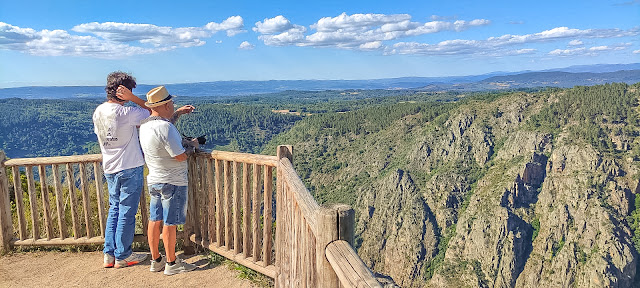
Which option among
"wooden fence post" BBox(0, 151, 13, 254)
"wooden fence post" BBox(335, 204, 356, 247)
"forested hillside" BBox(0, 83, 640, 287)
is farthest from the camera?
"forested hillside" BBox(0, 83, 640, 287)

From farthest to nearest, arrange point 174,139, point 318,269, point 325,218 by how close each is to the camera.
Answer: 1. point 174,139
2. point 318,269
3. point 325,218

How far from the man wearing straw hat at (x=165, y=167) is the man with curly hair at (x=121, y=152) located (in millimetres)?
271

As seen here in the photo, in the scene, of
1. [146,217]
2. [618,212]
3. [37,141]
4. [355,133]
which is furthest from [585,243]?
[37,141]

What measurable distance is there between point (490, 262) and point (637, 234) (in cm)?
2495

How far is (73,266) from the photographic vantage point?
4.84 m

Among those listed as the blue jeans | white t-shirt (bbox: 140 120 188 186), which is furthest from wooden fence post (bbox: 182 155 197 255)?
white t-shirt (bbox: 140 120 188 186)

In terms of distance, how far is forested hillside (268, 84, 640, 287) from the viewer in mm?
73062

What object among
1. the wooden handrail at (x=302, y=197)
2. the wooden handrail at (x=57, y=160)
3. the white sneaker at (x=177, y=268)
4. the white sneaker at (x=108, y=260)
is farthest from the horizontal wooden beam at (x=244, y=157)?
the white sneaker at (x=108, y=260)

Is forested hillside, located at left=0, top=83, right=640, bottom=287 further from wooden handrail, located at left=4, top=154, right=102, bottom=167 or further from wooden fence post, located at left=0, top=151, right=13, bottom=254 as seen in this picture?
wooden handrail, located at left=4, top=154, right=102, bottom=167

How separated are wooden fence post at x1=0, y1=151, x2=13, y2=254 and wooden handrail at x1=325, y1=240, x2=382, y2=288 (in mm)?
4828

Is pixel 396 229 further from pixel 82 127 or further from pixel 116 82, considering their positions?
pixel 82 127

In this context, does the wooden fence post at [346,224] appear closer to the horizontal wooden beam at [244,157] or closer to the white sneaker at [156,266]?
the horizontal wooden beam at [244,157]

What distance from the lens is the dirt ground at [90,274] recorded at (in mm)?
4316

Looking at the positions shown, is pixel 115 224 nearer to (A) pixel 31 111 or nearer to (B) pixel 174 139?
(B) pixel 174 139
